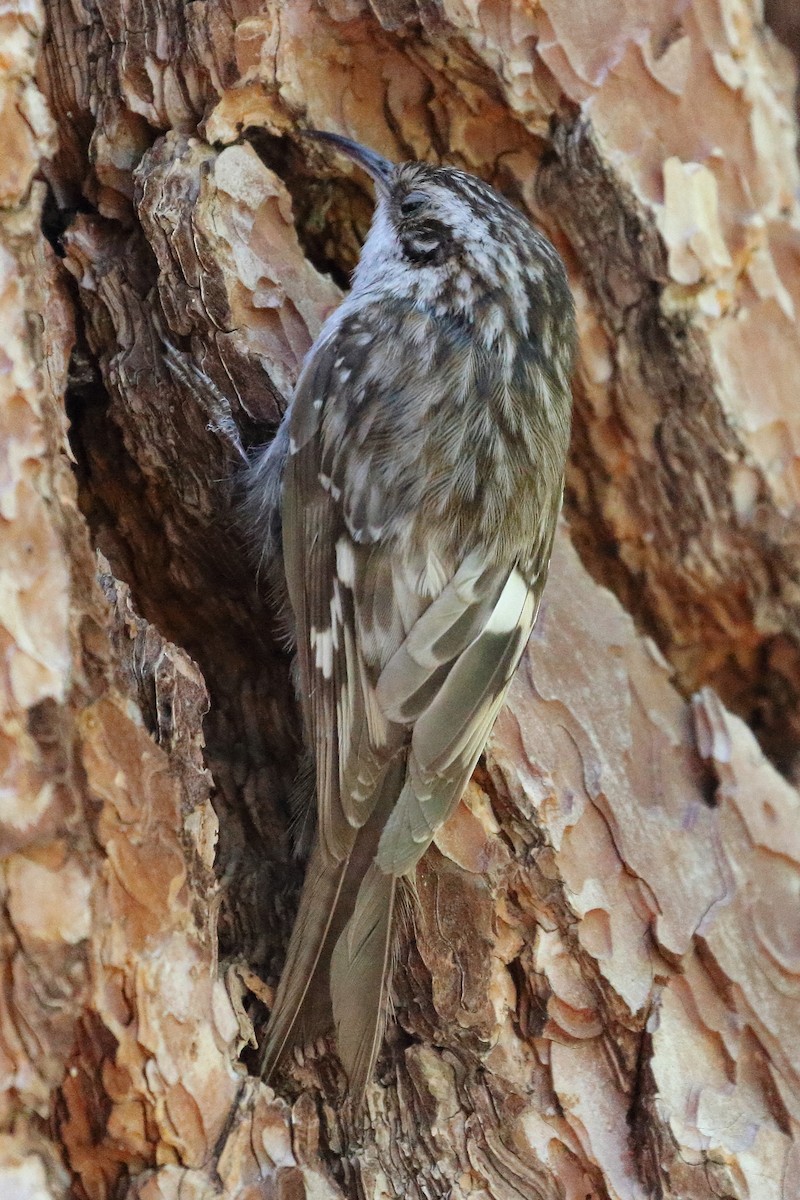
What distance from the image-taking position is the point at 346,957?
1.80 meters

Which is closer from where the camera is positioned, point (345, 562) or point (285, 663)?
point (345, 562)

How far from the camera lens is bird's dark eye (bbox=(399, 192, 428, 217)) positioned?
219 centimetres

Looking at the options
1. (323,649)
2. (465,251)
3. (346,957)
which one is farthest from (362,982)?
(465,251)

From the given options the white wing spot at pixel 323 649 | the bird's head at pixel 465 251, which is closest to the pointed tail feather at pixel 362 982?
the white wing spot at pixel 323 649

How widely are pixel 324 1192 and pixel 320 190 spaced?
5.78ft

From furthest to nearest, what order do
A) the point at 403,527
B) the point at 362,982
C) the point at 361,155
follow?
the point at 361,155 → the point at 403,527 → the point at 362,982

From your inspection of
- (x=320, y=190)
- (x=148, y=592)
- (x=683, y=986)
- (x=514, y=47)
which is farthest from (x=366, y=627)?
(x=514, y=47)

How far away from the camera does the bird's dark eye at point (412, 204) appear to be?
7.18 feet

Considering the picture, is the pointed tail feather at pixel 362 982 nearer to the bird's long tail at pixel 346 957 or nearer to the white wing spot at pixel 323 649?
the bird's long tail at pixel 346 957

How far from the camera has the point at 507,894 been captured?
6.26 ft

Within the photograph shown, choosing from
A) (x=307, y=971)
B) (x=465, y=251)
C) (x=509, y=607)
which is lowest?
(x=307, y=971)

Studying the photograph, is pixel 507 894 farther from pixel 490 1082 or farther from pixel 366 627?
pixel 366 627

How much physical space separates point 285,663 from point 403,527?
0.40 m

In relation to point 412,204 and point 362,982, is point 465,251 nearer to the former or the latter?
point 412,204
